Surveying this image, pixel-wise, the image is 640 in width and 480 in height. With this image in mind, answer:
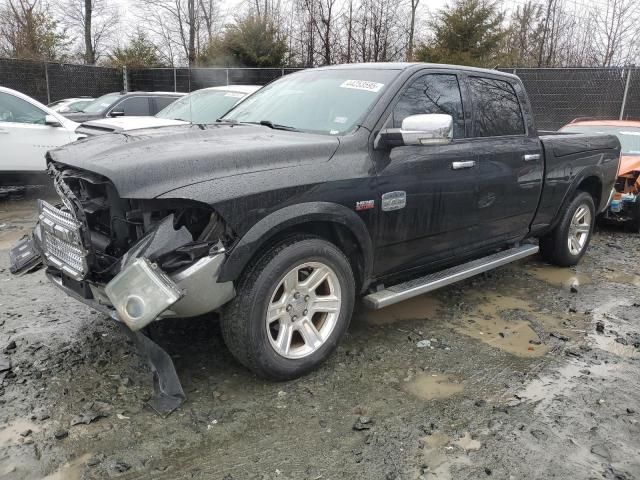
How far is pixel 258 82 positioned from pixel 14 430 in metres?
16.1

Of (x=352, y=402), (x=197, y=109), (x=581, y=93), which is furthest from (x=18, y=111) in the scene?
(x=581, y=93)

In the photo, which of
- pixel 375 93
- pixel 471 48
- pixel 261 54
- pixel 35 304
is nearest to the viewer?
pixel 375 93

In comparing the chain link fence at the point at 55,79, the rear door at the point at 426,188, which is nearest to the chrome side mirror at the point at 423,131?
the rear door at the point at 426,188

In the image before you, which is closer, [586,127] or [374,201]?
[374,201]

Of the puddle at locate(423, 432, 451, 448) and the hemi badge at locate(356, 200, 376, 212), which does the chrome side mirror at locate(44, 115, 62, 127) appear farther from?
the puddle at locate(423, 432, 451, 448)

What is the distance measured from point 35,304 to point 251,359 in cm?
230

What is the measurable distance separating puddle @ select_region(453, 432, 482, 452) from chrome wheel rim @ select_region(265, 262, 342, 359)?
0.99 m

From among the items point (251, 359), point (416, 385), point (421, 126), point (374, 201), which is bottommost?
point (416, 385)

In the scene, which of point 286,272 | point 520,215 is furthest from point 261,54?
point 286,272

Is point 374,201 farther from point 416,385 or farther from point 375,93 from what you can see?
point 416,385

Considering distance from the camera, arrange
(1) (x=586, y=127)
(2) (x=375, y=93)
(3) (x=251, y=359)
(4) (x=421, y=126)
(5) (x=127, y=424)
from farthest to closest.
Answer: (1) (x=586, y=127), (2) (x=375, y=93), (4) (x=421, y=126), (3) (x=251, y=359), (5) (x=127, y=424)

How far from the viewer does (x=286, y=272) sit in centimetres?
305

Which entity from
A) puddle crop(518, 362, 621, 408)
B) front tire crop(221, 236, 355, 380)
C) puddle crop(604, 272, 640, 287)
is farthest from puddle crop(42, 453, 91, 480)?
puddle crop(604, 272, 640, 287)

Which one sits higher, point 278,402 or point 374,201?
point 374,201
